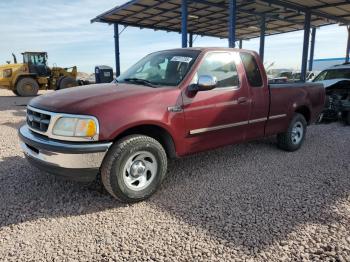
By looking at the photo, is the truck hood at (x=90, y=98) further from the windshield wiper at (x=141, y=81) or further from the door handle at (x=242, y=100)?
the door handle at (x=242, y=100)

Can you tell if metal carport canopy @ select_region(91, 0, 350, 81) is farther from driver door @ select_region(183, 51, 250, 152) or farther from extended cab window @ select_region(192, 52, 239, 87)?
driver door @ select_region(183, 51, 250, 152)

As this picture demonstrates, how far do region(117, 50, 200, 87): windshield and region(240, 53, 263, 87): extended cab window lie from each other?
951 millimetres

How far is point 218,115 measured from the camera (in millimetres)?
4266

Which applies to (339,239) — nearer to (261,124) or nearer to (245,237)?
(245,237)

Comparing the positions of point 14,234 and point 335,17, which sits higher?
point 335,17

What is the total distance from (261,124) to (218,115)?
3.81 ft

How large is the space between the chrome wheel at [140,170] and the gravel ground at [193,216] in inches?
9.8

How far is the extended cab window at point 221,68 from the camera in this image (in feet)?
14.0

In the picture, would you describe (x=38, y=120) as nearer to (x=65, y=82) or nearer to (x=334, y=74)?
(x=334, y=74)

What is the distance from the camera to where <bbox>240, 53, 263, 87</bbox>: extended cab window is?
15.8 feet

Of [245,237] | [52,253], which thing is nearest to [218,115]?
[245,237]

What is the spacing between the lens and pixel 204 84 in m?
3.80

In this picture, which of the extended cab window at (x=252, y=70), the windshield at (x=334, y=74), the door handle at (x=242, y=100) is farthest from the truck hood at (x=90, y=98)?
the windshield at (x=334, y=74)

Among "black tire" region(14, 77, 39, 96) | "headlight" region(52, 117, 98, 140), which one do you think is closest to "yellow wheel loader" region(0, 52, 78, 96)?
"black tire" region(14, 77, 39, 96)
